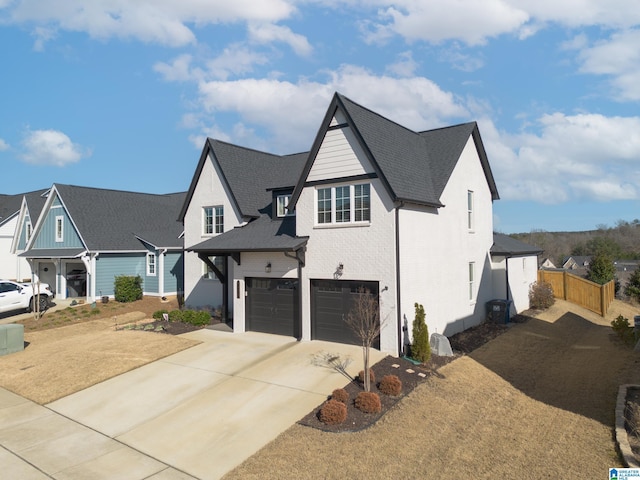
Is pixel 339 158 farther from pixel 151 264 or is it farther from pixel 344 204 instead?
pixel 151 264

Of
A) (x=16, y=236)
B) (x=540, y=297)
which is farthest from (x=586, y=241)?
(x=16, y=236)

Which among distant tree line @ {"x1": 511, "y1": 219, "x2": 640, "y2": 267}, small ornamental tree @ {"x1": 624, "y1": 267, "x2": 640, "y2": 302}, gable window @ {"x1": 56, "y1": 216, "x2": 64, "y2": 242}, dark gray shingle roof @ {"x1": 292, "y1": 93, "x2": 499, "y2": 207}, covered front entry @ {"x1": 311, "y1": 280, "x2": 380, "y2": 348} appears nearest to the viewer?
dark gray shingle roof @ {"x1": 292, "y1": 93, "x2": 499, "y2": 207}

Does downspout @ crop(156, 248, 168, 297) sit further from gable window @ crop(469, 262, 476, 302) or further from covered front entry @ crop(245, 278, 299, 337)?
gable window @ crop(469, 262, 476, 302)

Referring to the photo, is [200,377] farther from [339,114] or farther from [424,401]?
[339,114]

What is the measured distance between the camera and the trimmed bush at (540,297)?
83.6 feet

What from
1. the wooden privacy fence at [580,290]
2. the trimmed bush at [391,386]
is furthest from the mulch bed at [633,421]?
the wooden privacy fence at [580,290]

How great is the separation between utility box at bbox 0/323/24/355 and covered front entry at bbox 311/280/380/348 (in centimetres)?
1146

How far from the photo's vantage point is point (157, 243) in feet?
99.7

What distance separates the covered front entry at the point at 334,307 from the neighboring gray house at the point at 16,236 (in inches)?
1220

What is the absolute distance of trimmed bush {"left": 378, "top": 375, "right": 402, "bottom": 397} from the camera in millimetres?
11125

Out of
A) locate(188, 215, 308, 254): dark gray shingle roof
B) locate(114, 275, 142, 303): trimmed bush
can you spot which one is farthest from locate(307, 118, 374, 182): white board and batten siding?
locate(114, 275, 142, 303): trimmed bush

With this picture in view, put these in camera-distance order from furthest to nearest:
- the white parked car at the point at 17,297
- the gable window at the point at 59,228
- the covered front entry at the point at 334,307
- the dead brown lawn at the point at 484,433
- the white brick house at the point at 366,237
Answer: the gable window at the point at 59,228, the white parked car at the point at 17,297, the covered front entry at the point at 334,307, the white brick house at the point at 366,237, the dead brown lawn at the point at 484,433

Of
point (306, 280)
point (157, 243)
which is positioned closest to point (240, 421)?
point (306, 280)

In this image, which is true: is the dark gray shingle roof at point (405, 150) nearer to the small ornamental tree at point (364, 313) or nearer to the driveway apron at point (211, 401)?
the small ornamental tree at point (364, 313)
